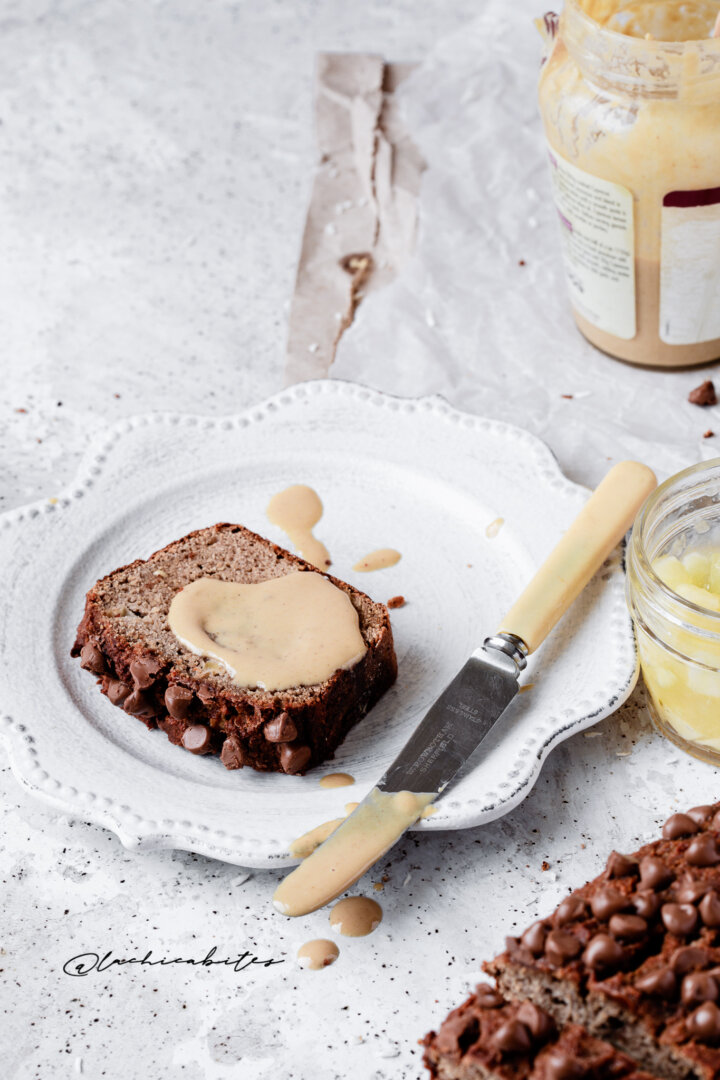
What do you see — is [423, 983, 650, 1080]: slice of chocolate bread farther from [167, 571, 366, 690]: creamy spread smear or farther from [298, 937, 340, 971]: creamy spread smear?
[167, 571, 366, 690]: creamy spread smear

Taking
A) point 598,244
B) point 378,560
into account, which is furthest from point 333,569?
point 598,244

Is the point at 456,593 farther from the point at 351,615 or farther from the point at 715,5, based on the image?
the point at 715,5

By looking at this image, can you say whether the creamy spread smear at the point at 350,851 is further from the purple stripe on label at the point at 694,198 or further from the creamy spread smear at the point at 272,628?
the purple stripe on label at the point at 694,198

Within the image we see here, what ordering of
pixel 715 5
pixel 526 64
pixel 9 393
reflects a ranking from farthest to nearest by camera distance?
1. pixel 526 64
2. pixel 9 393
3. pixel 715 5

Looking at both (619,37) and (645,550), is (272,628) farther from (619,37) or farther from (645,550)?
(619,37)

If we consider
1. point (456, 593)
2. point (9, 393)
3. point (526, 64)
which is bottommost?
point (9, 393)

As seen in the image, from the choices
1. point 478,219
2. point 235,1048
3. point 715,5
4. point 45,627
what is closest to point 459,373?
point 478,219
